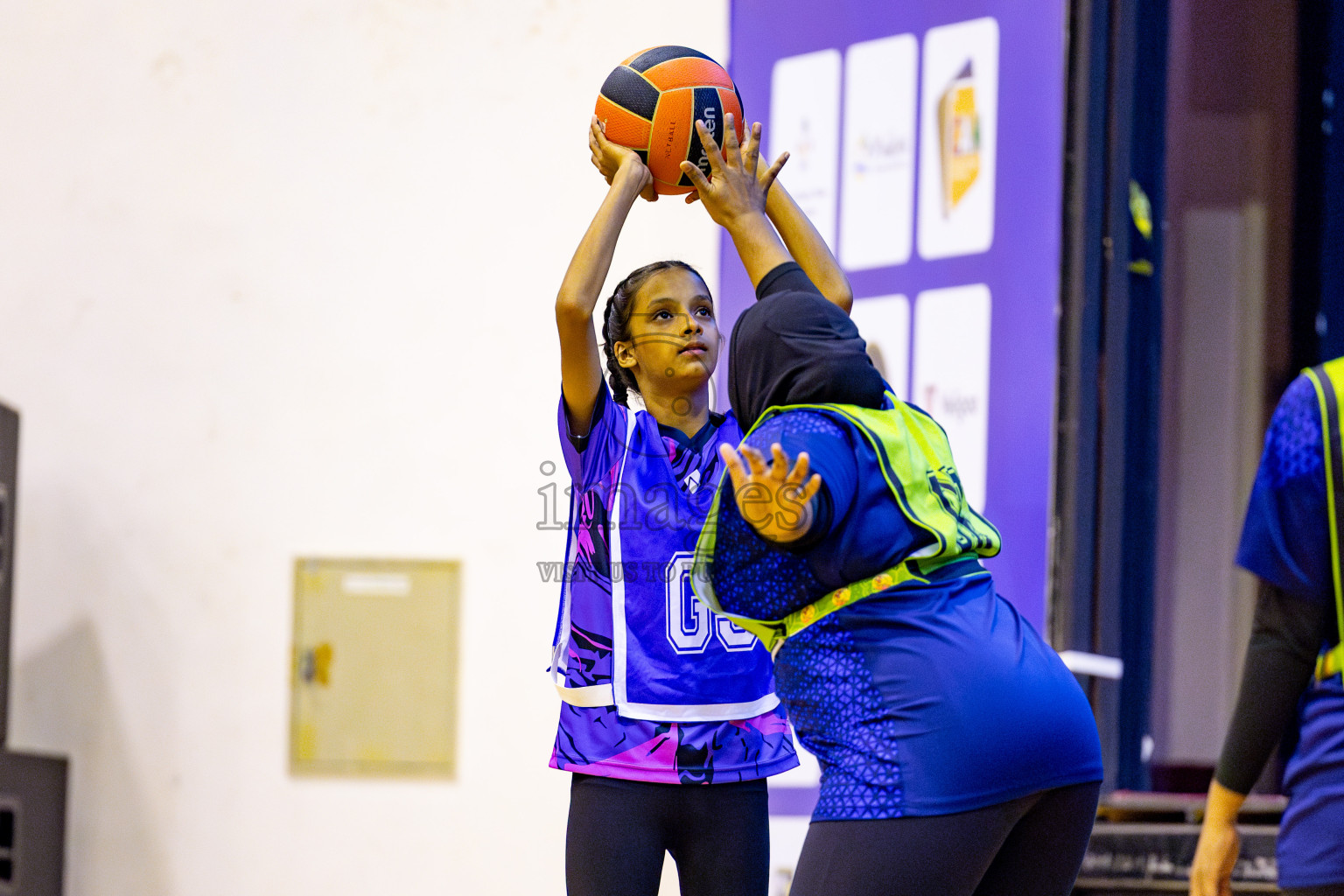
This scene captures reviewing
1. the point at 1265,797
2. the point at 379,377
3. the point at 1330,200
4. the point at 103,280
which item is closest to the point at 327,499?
the point at 379,377

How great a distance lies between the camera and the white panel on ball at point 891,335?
10.9 ft

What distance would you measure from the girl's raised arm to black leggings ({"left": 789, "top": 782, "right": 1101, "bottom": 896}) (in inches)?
31.5

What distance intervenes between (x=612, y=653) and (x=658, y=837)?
28 cm

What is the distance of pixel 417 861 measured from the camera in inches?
143

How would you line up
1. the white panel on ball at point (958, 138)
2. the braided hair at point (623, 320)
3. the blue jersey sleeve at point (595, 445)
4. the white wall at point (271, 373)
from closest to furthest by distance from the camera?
the blue jersey sleeve at point (595, 445) < the braided hair at point (623, 320) < the white panel on ball at point (958, 138) < the white wall at point (271, 373)

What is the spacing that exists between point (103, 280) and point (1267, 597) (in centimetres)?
352

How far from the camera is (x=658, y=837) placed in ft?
6.16

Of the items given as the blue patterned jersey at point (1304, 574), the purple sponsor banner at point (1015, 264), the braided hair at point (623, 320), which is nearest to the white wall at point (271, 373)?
the purple sponsor banner at point (1015, 264)

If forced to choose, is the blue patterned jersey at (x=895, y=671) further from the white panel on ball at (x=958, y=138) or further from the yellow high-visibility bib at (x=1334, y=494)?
the white panel on ball at (x=958, y=138)

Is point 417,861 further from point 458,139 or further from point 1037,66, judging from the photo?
point 1037,66

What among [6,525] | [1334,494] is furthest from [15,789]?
[1334,494]

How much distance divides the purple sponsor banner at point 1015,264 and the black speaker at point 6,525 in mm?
2434

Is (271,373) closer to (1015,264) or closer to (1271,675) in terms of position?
(1015,264)

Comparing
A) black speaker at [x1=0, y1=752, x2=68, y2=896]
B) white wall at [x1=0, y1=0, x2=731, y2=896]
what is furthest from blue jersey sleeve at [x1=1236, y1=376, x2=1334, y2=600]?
black speaker at [x1=0, y1=752, x2=68, y2=896]
